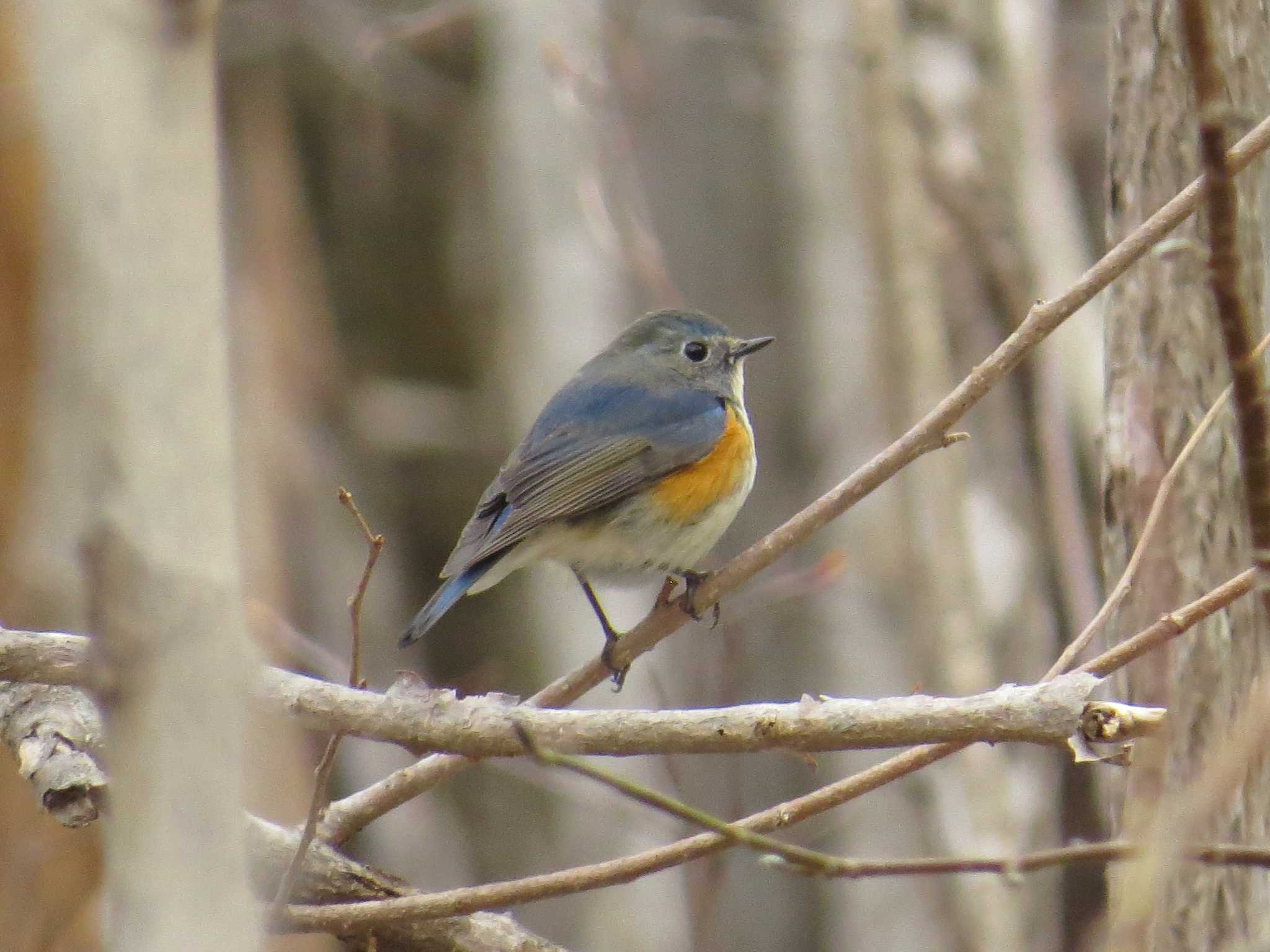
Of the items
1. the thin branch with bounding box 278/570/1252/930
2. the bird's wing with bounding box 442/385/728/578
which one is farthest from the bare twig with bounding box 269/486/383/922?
the bird's wing with bounding box 442/385/728/578

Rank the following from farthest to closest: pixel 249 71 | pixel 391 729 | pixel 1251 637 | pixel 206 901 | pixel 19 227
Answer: pixel 249 71
pixel 19 227
pixel 1251 637
pixel 391 729
pixel 206 901

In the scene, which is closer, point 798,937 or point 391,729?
point 391,729

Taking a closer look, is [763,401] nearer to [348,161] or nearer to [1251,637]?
[348,161]

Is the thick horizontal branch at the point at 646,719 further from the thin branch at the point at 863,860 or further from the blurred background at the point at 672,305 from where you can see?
the blurred background at the point at 672,305

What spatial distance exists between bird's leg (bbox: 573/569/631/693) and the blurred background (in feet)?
1.44

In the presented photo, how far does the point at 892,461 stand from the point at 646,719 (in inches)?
28.8

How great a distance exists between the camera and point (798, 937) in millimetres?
7066

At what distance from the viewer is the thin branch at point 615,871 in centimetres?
212

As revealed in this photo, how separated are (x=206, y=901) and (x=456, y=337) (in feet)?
28.3

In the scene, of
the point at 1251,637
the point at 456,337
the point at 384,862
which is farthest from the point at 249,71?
the point at 1251,637

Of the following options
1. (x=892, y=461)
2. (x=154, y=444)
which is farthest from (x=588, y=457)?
(x=154, y=444)

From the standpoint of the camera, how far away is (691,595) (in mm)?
3250

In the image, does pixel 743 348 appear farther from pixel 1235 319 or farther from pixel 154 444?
pixel 154 444

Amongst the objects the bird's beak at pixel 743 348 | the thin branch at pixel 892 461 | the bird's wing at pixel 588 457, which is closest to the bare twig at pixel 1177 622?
the thin branch at pixel 892 461
